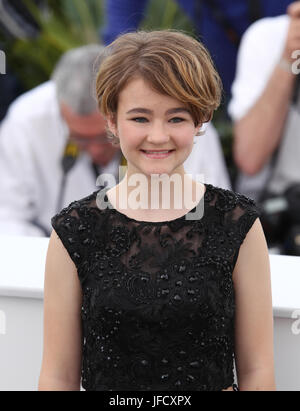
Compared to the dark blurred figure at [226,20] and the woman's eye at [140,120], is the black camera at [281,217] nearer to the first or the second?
the dark blurred figure at [226,20]

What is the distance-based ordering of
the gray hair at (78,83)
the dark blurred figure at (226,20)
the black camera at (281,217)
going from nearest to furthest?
the black camera at (281,217) < the gray hair at (78,83) < the dark blurred figure at (226,20)

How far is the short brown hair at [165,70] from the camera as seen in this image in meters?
0.92

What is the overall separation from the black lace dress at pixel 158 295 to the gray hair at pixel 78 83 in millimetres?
1282

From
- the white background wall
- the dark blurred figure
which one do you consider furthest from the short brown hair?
the dark blurred figure

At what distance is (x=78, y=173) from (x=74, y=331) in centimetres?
141

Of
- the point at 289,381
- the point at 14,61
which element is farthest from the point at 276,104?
the point at 14,61

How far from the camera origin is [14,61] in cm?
424

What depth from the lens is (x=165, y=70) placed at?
3.02 ft

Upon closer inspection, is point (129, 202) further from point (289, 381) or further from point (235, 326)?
point (289, 381)

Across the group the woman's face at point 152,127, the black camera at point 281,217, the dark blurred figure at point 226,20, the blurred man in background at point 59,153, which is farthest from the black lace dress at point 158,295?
the dark blurred figure at point 226,20

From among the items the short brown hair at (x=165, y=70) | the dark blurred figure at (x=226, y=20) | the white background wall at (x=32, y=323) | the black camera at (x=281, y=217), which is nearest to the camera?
the short brown hair at (x=165, y=70)

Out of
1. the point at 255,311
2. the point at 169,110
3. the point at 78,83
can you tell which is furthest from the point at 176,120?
the point at 78,83

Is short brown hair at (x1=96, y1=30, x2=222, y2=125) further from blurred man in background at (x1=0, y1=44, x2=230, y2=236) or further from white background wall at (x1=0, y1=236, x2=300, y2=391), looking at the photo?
blurred man in background at (x1=0, y1=44, x2=230, y2=236)

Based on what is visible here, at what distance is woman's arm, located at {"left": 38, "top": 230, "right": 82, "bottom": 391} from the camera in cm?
101
